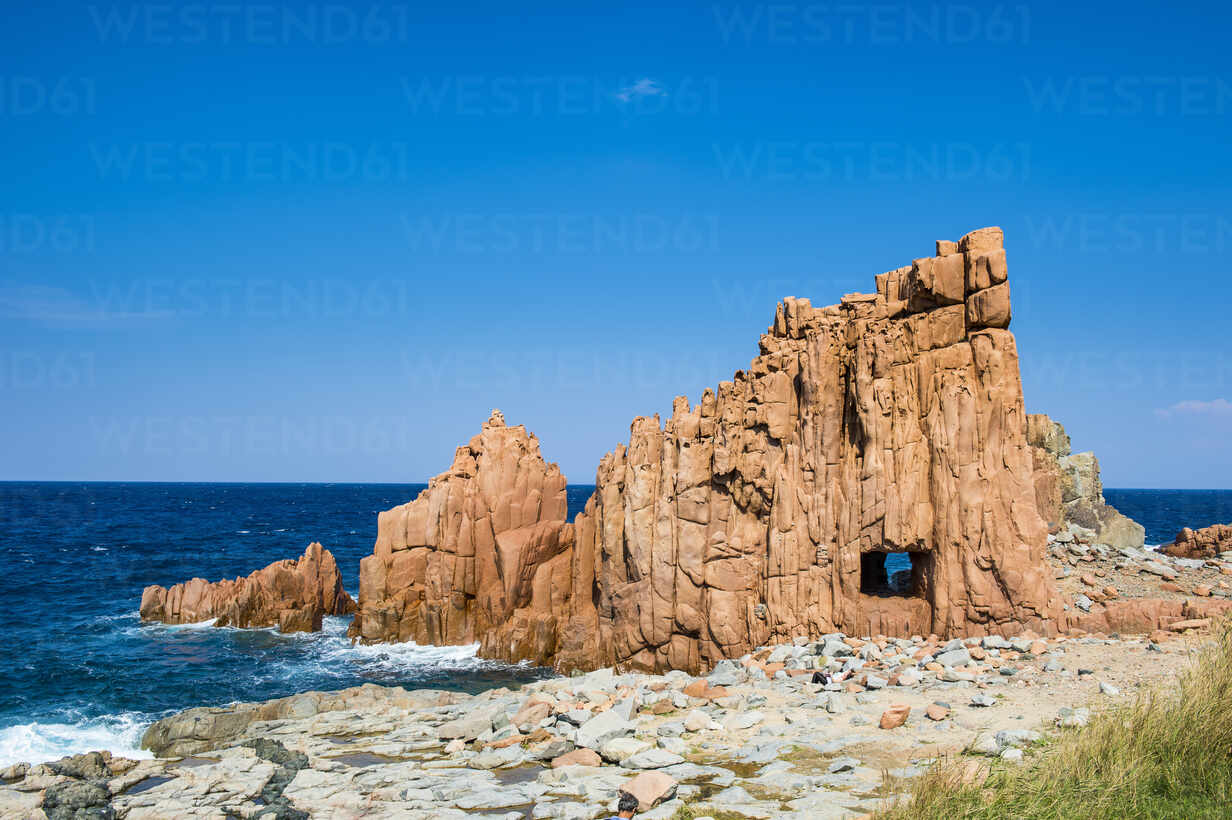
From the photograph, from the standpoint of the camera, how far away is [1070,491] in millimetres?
42094

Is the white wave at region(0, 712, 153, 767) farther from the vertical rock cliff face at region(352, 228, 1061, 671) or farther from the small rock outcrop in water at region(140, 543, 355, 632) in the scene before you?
the small rock outcrop in water at region(140, 543, 355, 632)

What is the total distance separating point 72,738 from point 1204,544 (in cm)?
4707

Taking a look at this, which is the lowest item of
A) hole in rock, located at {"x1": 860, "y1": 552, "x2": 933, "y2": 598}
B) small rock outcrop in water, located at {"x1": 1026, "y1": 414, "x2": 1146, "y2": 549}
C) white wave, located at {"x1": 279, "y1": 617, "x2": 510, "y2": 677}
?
white wave, located at {"x1": 279, "y1": 617, "x2": 510, "y2": 677}

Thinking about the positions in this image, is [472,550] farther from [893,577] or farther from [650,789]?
[650,789]

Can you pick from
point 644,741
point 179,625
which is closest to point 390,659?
point 179,625

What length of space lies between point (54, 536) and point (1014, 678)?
8752 cm

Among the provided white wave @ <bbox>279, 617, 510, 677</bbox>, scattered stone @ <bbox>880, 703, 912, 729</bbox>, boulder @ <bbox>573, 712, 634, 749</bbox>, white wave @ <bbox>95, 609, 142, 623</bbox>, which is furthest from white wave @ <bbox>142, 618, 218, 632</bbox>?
scattered stone @ <bbox>880, 703, 912, 729</bbox>

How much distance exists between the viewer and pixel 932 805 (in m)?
10.0

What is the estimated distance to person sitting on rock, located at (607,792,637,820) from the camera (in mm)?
12598

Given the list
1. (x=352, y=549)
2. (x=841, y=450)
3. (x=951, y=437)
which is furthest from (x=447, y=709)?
(x=352, y=549)

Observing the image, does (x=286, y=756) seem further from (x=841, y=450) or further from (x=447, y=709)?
(x=841, y=450)

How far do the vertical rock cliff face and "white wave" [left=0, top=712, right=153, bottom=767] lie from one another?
13.0m

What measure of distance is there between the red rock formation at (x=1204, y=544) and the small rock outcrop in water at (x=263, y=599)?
42.6 metres

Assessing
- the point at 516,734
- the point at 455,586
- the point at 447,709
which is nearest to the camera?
the point at 516,734
